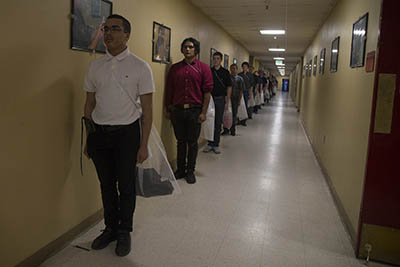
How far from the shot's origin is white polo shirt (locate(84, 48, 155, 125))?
221 centimetres

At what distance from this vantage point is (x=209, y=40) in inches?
254

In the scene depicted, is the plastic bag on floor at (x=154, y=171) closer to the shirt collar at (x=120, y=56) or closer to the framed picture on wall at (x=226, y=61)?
the shirt collar at (x=120, y=56)

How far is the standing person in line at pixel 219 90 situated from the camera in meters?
5.32

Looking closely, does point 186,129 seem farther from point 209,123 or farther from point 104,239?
point 104,239

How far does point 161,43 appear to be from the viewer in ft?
12.9

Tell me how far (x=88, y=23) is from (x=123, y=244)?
5.25 feet

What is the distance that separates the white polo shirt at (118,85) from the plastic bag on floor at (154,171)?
0.52 meters

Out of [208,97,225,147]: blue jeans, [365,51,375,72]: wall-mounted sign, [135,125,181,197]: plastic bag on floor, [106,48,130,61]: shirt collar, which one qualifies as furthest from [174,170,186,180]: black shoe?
[365,51,375,72]: wall-mounted sign

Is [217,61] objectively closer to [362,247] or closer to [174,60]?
[174,60]

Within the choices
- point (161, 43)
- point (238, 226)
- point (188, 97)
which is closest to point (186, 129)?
point (188, 97)

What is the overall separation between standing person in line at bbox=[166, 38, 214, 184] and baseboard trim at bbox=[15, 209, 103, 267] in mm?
1410

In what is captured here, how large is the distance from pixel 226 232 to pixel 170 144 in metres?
2.06

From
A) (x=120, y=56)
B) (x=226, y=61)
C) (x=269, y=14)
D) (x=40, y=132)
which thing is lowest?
(x=40, y=132)

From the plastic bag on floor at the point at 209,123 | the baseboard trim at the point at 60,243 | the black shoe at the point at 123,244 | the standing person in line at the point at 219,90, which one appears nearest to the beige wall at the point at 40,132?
the baseboard trim at the point at 60,243
